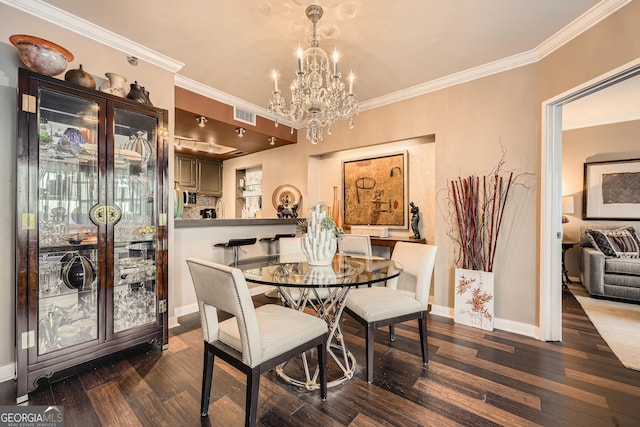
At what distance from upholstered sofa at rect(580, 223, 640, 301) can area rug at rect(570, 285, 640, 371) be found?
159 mm

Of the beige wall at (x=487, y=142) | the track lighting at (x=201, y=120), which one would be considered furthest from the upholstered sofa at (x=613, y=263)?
the track lighting at (x=201, y=120)

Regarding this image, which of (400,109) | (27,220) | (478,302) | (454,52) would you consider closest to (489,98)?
(454,52)

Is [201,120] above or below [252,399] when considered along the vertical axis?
above

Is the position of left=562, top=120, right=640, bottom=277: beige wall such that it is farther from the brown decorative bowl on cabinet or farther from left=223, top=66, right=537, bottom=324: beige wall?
the brown decorative bowl on cabinet

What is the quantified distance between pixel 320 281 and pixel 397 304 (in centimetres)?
73

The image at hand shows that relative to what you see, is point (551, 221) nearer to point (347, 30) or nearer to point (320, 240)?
point (320, 240)

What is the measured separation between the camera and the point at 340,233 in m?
2.26

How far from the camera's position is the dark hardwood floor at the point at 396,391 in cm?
158

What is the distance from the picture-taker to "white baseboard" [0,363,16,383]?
193cm

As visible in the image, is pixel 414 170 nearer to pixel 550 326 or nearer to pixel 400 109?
pixel 400 109

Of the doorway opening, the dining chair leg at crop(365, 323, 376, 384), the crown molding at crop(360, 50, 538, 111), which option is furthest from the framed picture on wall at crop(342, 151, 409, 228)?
the dining chair leg at crop(365, 323, 376, 384)

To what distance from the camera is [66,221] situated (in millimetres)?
2035

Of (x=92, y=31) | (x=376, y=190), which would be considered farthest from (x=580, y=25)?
(x=92, y=31)

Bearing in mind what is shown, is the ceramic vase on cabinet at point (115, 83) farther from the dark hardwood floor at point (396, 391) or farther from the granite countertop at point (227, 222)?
the dark hardwood floor at point (396, 391)
